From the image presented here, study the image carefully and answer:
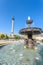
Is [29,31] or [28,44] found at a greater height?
[29,31]

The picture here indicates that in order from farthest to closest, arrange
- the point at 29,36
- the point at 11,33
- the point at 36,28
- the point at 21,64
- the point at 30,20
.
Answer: the point at 11,33, the point at 30,20, the point at 29,36, the point at 36,28, the point at 21,64

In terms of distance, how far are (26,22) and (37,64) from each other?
53.5ft

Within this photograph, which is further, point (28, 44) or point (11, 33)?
point (11, 33)

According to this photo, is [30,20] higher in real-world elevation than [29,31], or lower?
higher

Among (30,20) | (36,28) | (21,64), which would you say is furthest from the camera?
(30,20)

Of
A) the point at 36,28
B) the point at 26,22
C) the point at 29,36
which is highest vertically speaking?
the point at 26,22

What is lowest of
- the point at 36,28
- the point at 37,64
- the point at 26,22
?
the point at 37,64

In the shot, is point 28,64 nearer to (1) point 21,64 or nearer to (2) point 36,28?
(1) point 21,64

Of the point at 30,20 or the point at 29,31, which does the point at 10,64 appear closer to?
the point at 29,31

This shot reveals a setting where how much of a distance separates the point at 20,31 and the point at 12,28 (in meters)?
72.7

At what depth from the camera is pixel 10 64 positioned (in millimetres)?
9398

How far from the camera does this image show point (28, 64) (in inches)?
371

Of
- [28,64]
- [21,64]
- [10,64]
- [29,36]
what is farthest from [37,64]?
[29,36]

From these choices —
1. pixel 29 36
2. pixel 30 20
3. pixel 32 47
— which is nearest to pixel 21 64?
pixel 32 47
